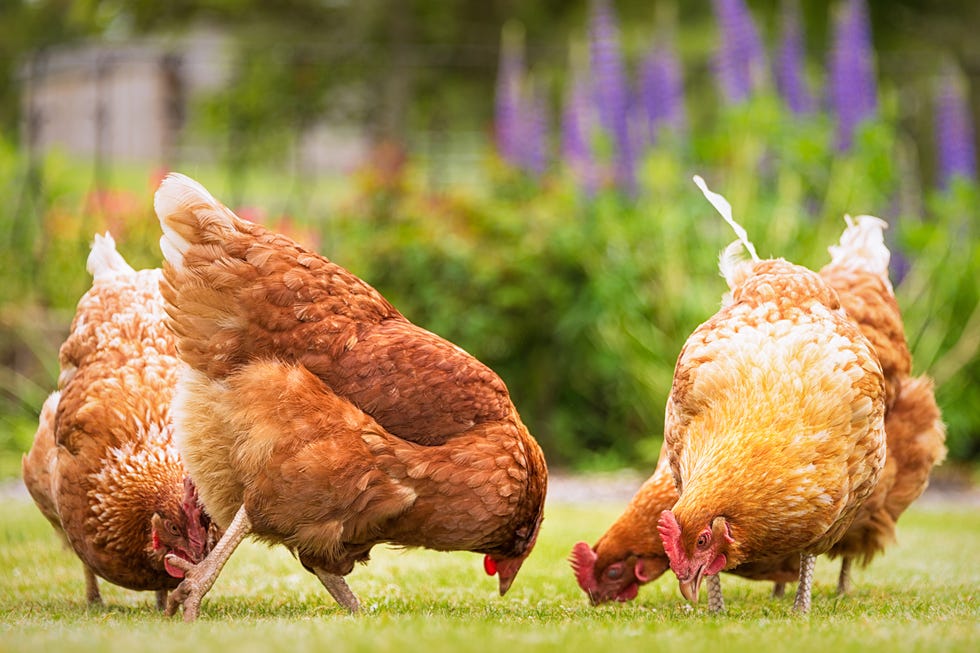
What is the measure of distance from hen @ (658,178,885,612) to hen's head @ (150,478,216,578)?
1804 millimetres

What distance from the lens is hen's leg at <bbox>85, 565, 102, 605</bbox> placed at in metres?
5.06

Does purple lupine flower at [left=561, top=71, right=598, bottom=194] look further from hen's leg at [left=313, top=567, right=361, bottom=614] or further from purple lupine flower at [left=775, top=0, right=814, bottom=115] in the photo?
hen's leg at [left=313, top=567, right=361, bottom=614]

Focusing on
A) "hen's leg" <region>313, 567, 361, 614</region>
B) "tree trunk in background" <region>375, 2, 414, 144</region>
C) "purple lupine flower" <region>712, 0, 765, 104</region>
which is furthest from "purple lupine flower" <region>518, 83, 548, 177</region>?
"hen's leg" <region>313, 567, 361, 614</region>

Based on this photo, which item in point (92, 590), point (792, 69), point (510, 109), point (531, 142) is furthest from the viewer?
point (510, 109)

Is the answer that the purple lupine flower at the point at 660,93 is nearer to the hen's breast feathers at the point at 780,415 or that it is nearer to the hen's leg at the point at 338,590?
the hen's breast feathers at the point at 780,415

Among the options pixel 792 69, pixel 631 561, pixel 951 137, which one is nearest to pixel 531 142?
pixel 792 69

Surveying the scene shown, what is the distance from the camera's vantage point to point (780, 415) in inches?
174

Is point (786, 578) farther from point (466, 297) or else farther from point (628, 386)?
point (466, 297)

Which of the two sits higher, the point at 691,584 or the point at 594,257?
the point at 594,257

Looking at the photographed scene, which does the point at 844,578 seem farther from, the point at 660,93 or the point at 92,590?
the point at 660,93

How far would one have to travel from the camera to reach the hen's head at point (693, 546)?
423 centimetres

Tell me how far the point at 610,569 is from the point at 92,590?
2292 mm

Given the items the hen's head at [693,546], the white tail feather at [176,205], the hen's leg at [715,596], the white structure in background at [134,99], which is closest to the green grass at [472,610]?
the hen's leg at [715,596]

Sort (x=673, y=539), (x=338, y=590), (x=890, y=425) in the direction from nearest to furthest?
(x=673, y=539) → (x=338, y=590) → (x=890, y=425)
